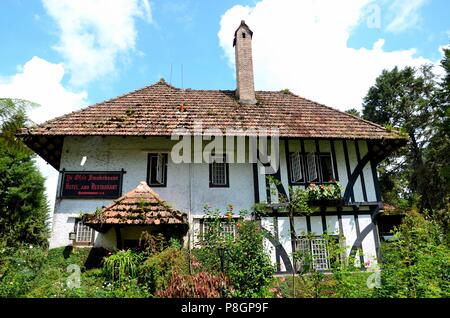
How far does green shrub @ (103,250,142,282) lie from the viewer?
28.7 ft

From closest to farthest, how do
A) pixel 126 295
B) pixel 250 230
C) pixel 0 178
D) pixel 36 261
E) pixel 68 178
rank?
pixel 126 295
pixel 250 230
pixel 36 261
pixel 68 178
pixel 0 178

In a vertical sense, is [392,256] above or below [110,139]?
below

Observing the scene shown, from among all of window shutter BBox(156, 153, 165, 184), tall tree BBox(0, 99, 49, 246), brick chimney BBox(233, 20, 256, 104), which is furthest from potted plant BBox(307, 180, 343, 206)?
tall tree BBox(0, 99, 49, 246)

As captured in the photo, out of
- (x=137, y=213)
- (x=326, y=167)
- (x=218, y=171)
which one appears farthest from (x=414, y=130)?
(x=137, y=213)

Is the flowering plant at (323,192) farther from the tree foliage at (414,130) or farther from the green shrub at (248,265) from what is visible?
the tree foliage at (414,130)

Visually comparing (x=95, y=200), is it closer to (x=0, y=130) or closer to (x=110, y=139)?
(x=110, y=139)

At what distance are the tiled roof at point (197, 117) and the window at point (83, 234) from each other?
10.8 feet

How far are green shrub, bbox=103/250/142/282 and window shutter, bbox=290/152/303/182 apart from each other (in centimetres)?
648

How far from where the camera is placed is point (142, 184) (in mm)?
11312

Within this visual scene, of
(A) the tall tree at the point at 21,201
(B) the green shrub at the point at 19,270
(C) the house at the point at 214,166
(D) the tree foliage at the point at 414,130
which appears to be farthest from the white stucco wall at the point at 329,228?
(A) the tall tree at the point at 21,201
